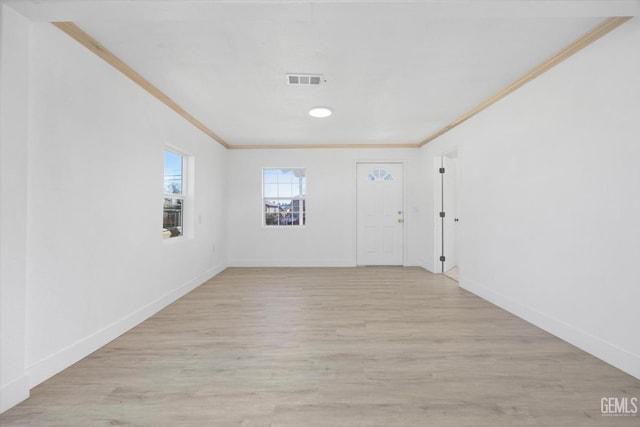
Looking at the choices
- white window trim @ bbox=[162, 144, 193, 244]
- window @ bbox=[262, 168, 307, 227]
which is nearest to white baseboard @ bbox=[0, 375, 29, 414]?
white window trim @ bbox=[162, 144, 193, 244]

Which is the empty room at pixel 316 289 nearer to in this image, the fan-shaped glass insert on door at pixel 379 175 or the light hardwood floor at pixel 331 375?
the light hardwood floor at pixel 331 375

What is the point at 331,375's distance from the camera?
6.39ft

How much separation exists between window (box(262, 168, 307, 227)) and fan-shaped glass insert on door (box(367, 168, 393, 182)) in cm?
133

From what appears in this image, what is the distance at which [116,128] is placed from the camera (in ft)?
8.38

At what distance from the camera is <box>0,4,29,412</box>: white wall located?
5.23 feet

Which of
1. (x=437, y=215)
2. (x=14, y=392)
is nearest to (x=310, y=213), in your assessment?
(x=437, y=215)

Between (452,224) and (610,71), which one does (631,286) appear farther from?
(452,224)

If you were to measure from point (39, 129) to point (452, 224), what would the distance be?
17.9 feet

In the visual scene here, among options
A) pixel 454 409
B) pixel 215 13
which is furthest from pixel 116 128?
pixel 454 409

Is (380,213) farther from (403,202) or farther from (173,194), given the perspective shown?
(173,194)

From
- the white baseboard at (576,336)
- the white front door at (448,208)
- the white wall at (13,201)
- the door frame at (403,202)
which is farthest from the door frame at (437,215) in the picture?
the white wall at (13,201)

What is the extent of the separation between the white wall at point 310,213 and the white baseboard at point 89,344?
2312mm

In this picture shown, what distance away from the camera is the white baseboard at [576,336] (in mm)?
1968

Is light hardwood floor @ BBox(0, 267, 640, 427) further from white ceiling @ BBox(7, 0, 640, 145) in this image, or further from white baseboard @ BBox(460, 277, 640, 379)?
white ceiling @ BBox(7, 0, 640, 145)
